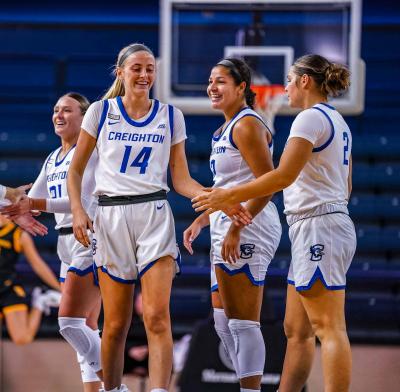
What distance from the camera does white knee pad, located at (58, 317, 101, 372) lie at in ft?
15.2

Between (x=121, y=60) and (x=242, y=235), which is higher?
(x=121, y=60)

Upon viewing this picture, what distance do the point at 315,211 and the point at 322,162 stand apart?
0.81 feet

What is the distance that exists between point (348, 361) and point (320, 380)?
3.05m

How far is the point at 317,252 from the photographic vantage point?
4016 mm

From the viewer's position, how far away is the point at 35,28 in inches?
475

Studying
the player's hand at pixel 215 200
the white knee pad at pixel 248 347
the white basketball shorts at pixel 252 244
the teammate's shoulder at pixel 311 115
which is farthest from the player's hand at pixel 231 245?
the teammate's shoulder at pixel 311 115

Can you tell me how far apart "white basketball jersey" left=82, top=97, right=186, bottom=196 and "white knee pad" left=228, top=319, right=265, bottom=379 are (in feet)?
2.82

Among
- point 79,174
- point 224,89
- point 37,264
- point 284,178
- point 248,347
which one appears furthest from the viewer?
point 37,264

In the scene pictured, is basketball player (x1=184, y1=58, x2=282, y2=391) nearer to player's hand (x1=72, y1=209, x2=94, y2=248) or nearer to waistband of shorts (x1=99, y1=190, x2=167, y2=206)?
waistband of shorts (x1=99, y1=190, x2=167, y2=206)

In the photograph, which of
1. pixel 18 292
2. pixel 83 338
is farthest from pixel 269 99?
pixel 83 338

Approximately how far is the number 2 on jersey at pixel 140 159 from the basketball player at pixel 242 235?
502 mm

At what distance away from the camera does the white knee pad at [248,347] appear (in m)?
4.40

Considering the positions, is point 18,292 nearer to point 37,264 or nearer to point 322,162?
point 37,264

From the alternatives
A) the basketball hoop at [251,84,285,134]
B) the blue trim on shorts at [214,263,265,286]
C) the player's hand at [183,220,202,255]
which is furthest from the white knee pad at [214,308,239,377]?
the basketball hoop at [251,84,285,134]
